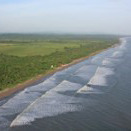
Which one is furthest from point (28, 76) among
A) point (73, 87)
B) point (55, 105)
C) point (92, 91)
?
point (55, 105)

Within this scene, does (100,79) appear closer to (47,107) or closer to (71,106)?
(71,106)

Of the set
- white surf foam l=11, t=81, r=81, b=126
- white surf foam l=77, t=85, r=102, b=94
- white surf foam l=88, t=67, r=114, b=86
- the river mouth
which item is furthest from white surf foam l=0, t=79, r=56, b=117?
white surf foam l=88, t=67, r=114, b=86

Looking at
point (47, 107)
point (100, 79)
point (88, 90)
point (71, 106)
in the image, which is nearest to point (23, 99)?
point (47, 107)

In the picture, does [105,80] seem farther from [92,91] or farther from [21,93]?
[21,93]

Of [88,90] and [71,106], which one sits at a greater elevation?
[88,90]

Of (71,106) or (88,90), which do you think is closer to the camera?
(71,106)

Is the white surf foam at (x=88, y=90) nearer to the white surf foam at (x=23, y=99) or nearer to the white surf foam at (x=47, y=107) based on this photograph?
the white surf foam at (x=47, y=107)

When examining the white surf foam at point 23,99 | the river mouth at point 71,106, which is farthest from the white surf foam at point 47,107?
the white surf foam at point 23,99

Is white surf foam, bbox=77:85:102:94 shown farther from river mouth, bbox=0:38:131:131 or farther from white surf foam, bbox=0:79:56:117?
white surf foam, bbox=0:79:56:117

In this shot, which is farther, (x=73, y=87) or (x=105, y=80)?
(x=105, y=80)
